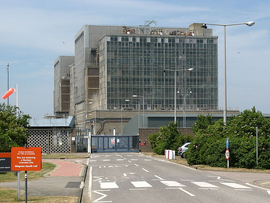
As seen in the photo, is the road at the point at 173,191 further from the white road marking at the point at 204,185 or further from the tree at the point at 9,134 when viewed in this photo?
the tree at the point at 9,134

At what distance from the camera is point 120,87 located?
4862 inches

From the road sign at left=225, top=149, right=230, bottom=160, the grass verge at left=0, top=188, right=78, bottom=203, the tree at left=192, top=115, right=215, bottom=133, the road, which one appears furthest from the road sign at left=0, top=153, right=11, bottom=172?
the tree at left=192, top=115, right=215, bottom=133

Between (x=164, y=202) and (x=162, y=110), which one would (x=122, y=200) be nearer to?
(x=164, y=202)

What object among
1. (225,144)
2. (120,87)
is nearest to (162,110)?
(120,87)

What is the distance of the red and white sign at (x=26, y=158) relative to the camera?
13609 millimetres

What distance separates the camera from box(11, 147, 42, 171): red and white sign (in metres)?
13.6

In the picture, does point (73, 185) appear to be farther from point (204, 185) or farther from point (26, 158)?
point (26, 158)

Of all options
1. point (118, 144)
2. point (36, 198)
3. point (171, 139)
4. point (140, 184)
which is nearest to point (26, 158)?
point (36, 198)

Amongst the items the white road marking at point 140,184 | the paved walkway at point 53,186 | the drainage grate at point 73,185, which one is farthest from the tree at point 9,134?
the white road marking at point 140,184

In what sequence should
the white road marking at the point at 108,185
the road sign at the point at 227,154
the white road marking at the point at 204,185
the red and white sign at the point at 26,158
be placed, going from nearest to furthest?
the red and white sign at the point at 26,158
the white road marking at the point at 204,185
the white road marking at the point at 108,185
the road sign at the point at 227,154

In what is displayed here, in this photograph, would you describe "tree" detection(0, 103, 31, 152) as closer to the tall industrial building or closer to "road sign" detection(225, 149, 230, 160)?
"road sign" detection(225, 149, 230, 160)

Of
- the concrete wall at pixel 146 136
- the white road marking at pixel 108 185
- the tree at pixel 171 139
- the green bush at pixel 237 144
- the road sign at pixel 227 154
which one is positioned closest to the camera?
the white road marking at pixel 108 185

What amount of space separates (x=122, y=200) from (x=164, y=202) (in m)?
1.55

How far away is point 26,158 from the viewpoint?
44.8ft
